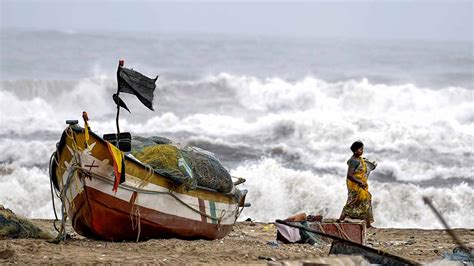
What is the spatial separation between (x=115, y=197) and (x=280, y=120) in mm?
18176

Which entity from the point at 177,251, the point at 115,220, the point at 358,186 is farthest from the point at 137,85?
the point at 358,186

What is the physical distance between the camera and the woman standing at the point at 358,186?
11330 millimetres

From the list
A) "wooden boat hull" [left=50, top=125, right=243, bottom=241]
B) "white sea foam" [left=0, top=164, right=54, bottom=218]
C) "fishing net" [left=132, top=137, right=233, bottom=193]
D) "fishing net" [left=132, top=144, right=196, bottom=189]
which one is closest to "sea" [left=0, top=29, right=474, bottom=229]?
"white sea foam" [left=0, top=164, right=54, bottom=218]

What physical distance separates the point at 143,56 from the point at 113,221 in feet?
152

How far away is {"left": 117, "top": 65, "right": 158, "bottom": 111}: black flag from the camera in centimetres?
992

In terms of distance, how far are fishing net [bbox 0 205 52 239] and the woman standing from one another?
3.61 meters

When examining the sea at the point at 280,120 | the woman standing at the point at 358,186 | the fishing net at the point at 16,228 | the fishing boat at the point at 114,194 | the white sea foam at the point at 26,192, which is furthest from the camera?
the sea at the point at 280,120

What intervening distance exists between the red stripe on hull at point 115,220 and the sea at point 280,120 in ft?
18.6

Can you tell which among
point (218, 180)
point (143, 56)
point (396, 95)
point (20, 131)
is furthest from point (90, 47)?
point (218, 180)

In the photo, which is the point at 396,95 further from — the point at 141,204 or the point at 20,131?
the point at 141,204

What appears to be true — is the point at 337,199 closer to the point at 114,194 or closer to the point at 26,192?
the point at 26,192

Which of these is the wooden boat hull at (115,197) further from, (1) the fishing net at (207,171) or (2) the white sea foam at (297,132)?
(2) the white sea foam at (297,132)

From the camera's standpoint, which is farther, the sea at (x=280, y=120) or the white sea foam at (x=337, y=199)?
the sea at (x=280, y=120)

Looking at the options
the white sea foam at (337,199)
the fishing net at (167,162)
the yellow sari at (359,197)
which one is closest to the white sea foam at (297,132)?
the white sea foam at (337,199)
